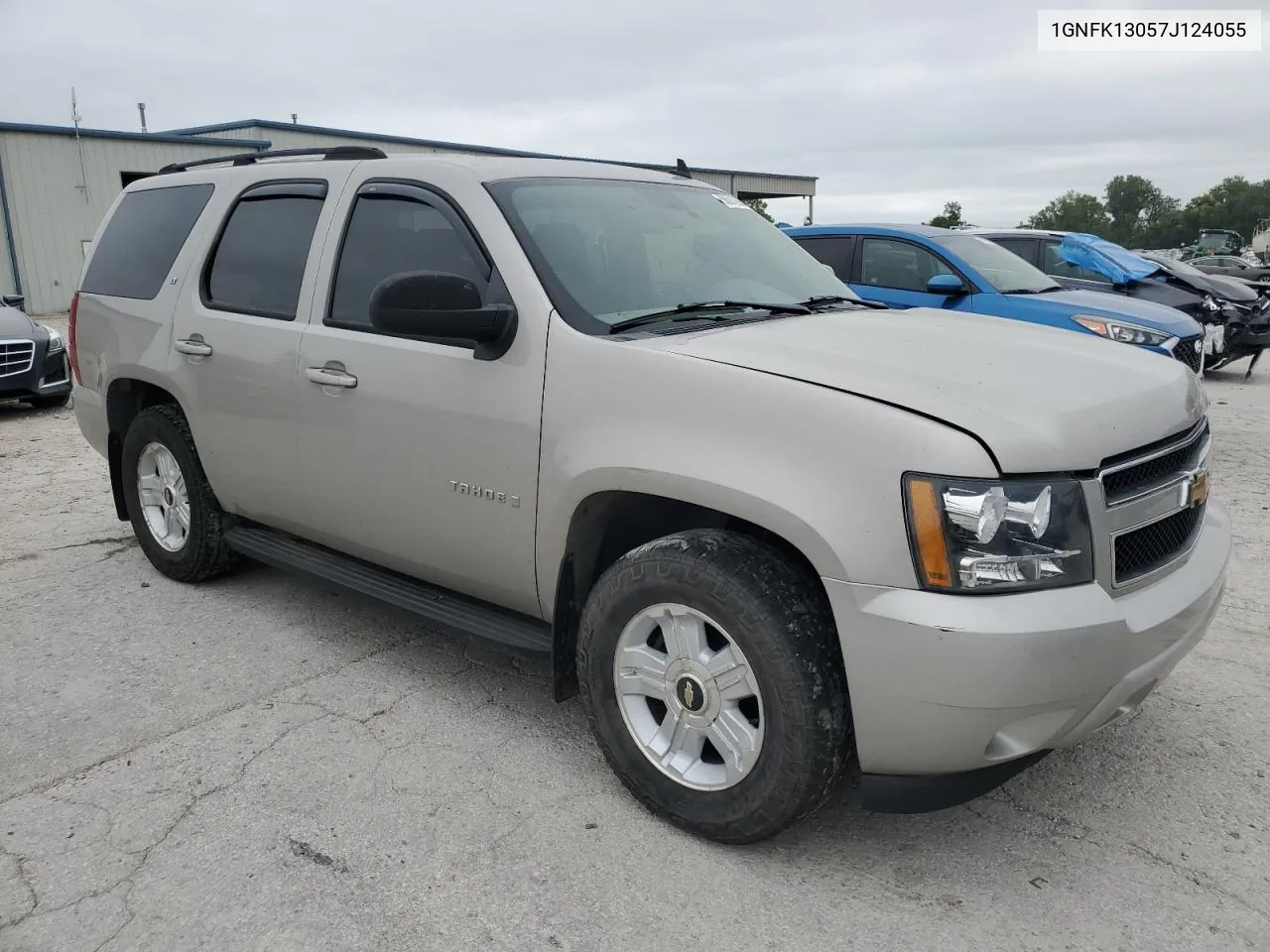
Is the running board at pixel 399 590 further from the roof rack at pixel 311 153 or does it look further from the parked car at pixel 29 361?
the parked car at pixel 29 361

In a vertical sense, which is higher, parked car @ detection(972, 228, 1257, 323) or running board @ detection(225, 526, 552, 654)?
parked car @ detection(972, 228, 1257, 323)

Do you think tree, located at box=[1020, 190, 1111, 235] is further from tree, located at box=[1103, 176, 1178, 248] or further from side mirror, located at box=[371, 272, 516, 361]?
side mirror, located at box=[371, 272, 516, 361]

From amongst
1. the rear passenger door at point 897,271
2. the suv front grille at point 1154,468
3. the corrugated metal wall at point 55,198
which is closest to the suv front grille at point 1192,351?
the rear passenger door at point 897,271

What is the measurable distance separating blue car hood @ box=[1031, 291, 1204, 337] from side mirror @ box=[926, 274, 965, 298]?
70cm

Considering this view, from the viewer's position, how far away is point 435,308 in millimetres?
2930

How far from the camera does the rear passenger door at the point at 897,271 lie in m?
8.18

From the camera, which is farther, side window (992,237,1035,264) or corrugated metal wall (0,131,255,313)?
corrugated metal wall (0,131,255,313)

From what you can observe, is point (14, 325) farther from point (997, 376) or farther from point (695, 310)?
point (997, 376)

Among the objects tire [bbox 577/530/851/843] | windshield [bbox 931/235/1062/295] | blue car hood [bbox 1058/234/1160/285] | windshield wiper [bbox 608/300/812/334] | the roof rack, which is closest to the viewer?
tire [bbox 577/530/851/843]

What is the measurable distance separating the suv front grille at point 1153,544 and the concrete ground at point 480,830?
0.80m

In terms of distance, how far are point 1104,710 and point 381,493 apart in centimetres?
232

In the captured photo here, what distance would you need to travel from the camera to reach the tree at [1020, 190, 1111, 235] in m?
128

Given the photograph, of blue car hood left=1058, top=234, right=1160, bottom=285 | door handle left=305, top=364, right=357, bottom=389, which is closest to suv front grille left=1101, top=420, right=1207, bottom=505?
door handle left=305, top=364, right=357, bottom=389

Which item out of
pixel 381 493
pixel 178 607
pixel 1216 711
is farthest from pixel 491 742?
pixel 1216 711
